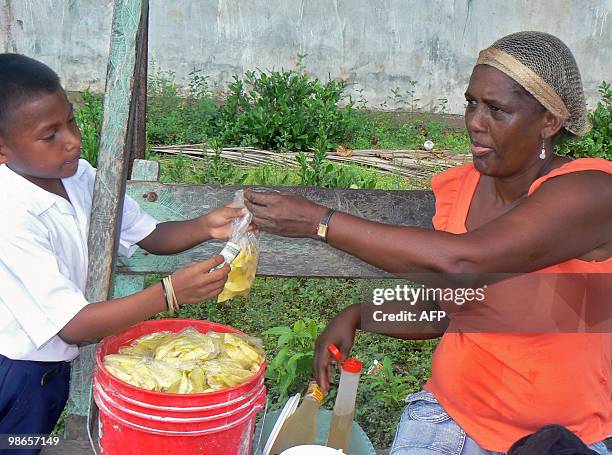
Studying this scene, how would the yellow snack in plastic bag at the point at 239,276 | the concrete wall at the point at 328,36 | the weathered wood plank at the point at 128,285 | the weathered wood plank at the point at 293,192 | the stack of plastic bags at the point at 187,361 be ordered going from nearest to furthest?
the stack of plastic bags at the point at 187,361, the yellow snack in plastic bag at the point at 239,276, the weathered wood plank at the point at 293,192, the weathered wood plank at the point at 128,285, the concrete wall at the point at 328,36

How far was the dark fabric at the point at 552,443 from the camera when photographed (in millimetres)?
1916

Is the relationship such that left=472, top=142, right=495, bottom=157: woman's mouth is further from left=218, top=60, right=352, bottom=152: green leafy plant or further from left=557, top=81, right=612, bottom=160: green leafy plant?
left=557, top=81, right=612, bottom=160: green leafy plant

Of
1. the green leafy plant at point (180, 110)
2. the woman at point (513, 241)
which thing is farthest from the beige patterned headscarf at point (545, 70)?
the green leafy plant at point (180, 110)

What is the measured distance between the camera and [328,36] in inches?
316

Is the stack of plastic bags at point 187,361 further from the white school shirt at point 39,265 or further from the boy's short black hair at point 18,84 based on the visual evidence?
the boy's short black hair at point 18,84

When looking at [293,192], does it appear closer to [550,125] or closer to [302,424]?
[302,424]

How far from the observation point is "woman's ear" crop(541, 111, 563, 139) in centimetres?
212

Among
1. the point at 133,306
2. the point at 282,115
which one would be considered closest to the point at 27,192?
the point at 133,306

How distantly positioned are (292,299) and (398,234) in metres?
2.79

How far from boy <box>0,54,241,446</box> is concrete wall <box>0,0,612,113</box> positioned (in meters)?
5.66

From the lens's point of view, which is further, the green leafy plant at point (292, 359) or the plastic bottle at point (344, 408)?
the green leafy plant at point (292, 359)

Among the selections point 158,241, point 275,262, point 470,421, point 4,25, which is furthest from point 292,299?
point 4,25

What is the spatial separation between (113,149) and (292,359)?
170 cm

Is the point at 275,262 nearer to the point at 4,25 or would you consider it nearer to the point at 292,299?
the point at 292,299
